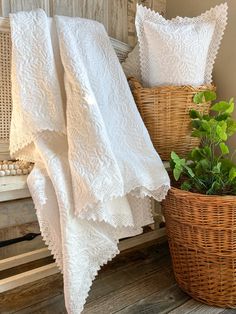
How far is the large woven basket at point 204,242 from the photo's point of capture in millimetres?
890

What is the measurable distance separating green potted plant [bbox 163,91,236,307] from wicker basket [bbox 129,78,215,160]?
71 mm

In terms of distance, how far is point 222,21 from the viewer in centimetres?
109

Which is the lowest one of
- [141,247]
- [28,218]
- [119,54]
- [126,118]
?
[141,247]

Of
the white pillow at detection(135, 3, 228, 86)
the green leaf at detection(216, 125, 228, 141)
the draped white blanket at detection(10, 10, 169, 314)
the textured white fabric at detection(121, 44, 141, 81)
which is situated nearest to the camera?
the draped white blanket at detection(10, 10, 169, 314)

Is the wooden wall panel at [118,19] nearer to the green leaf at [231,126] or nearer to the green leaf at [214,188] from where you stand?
the green leaf at [231,126]

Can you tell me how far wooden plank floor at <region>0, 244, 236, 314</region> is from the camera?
0.97 metres

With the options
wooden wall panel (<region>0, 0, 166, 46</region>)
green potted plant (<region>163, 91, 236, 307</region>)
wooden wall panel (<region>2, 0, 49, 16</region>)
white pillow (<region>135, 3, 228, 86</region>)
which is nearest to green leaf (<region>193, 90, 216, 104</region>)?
green potted plant (<region>163, 91, 236, 307</region>)

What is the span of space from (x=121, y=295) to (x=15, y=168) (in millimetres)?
534

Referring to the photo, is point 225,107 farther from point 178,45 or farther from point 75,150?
point 75,150

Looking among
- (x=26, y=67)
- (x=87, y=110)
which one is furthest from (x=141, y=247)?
(x=26, y=67)

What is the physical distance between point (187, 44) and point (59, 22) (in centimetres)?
41

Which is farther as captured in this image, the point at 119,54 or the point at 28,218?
the point at 119,54

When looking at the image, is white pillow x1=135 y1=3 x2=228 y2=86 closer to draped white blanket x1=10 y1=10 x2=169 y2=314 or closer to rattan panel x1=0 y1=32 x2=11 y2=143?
draped white blanket x1=10 y1=10 x2=169 y2=314

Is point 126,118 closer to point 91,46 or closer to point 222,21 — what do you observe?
point 91,46
